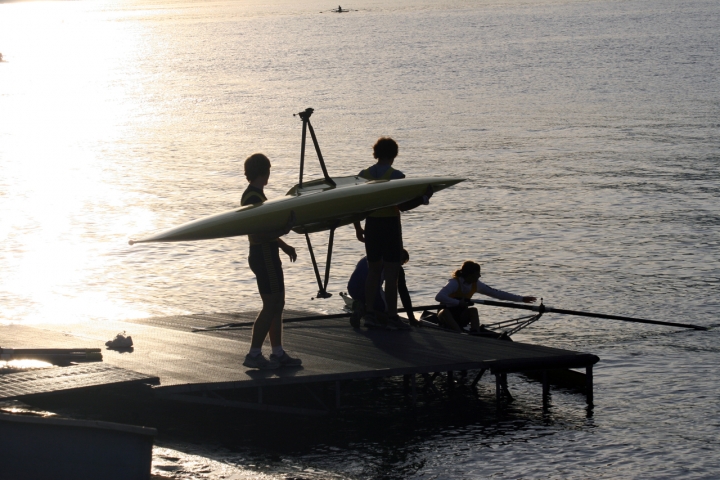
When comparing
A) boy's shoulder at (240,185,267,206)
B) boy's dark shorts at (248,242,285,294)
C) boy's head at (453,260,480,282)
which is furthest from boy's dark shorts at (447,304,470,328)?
→ boy's shoulder at (240,185,267,206)

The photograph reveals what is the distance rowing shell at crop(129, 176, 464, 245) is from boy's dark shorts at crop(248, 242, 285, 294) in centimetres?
54

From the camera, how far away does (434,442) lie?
10.5m

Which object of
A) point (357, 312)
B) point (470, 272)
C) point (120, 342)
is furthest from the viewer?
point (470, 272)

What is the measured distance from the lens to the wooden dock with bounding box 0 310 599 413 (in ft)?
32.4

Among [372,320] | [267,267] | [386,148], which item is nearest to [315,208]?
[386,148]

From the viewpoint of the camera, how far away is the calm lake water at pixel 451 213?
10.6m

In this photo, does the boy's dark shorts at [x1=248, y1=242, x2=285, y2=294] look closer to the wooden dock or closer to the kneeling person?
the wooden dock

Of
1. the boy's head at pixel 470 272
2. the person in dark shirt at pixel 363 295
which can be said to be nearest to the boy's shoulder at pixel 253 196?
the person in dark shirt at pixel 363 295

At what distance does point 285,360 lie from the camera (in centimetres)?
1025

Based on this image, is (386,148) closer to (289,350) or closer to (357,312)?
(357,312)

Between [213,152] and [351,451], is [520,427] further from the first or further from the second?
[213,152]

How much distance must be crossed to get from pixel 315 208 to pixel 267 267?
215cm

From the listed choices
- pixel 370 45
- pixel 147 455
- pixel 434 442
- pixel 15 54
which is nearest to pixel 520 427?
pixel 434 442

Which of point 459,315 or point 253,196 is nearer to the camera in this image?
point 253,196
